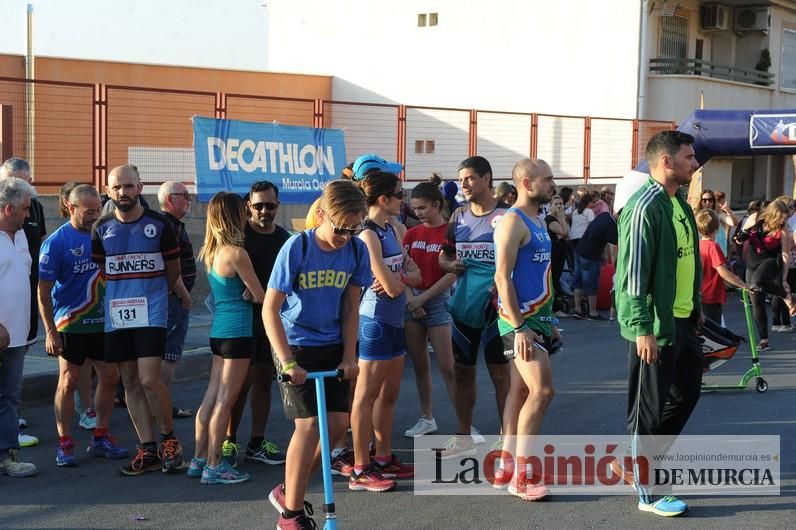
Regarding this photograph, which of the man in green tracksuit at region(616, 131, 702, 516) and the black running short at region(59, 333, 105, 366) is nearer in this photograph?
the man in green tracksuit at region(616, 131, 702, 516)

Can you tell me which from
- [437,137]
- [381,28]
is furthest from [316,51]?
[437,137]

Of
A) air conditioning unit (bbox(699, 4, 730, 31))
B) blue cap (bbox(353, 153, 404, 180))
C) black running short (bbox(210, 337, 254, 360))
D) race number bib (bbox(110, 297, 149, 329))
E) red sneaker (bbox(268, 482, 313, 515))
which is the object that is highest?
air conditioning unit (bbox(699, 4, 730, 31))

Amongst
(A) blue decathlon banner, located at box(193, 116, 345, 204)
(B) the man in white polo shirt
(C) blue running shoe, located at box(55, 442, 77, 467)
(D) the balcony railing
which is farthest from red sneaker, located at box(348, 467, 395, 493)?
(D) the balcony railing

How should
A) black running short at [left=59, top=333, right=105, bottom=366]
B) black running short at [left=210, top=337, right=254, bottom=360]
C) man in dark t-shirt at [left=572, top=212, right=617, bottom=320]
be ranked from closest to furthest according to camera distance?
1. black running short at [left=210, top=337, right=254, bottom=360]
2. black running short at [left=59, top=333, right=105, bottom=366]
3. man in dark t-shirt at [left=572, top=212, right=617, bottom=320]

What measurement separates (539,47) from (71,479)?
2313 cm

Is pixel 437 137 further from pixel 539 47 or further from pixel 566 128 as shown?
pixel 539 47

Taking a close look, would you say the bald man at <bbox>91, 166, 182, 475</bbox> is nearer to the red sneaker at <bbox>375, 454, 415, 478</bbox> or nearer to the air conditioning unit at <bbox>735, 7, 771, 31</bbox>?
the red sneaker at <bbox>375, 454, 415, 478</bbox>

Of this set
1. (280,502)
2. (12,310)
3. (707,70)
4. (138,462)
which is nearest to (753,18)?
(707,70)

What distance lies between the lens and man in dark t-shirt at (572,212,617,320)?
1453cm

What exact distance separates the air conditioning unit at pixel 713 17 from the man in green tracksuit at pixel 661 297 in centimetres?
2421

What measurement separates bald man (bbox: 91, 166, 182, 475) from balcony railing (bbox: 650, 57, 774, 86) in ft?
71.8

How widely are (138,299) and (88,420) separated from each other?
5.99 ft

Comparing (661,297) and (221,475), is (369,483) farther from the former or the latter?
(661,297)

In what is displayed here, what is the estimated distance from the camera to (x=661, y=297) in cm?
561
